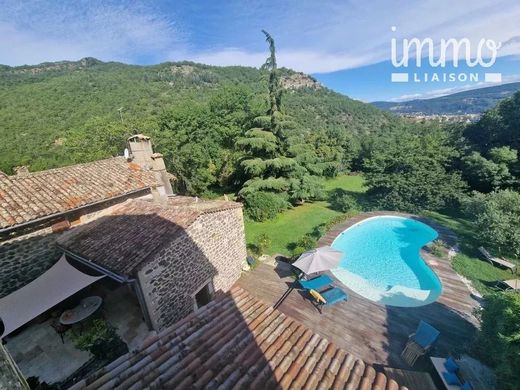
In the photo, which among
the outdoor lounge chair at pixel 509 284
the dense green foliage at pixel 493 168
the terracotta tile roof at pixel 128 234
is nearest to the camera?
the terracotta tile roof at pixel 128 234

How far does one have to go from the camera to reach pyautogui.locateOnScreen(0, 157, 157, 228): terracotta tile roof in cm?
1027

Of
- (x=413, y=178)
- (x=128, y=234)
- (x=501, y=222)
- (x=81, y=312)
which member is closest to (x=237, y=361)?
(x=128, y=234)

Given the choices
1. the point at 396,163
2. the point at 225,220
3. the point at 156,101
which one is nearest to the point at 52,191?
the point at 225,220

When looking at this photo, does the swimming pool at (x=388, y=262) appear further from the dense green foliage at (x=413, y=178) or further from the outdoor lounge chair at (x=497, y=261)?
the outdoor lounge chair at (x=497, y=261)

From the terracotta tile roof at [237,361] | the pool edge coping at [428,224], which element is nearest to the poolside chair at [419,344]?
the pool edge coping at [428,224]

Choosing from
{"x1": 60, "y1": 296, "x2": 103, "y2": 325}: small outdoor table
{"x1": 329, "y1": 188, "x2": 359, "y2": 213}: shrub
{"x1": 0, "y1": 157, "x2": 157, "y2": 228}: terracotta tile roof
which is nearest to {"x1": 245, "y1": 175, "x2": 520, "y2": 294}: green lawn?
{"x1": 329, "y1": 188, "x2": 359, "y2": 213}: shrub

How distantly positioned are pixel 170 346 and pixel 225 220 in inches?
333

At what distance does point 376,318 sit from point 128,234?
37.0 ft

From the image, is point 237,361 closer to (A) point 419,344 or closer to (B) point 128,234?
(B) point 128,234

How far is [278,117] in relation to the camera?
25.3m

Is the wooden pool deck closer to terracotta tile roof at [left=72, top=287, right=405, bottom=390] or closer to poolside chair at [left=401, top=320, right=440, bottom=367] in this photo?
poolside chair at [left=401, top=320, right=440, bottom=367]

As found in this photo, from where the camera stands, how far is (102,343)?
848 cm

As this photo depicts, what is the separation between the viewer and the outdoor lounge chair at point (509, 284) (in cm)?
1224

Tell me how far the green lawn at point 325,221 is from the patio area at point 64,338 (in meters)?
8.98
